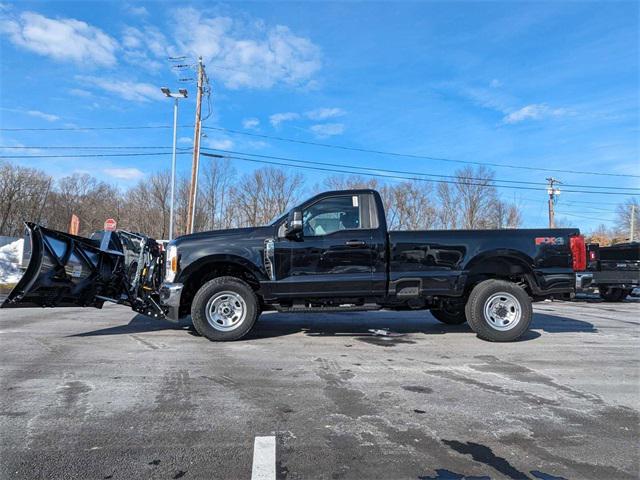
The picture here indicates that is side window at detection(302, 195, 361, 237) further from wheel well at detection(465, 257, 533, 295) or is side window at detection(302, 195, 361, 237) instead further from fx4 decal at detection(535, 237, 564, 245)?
fx4 decal at detection(535, 237, 564, 245)

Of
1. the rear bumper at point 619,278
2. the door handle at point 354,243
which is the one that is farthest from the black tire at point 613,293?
the door handle at point 354,243

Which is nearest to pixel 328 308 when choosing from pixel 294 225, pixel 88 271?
pixel 294 225

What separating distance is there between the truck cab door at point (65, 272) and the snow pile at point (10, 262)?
489 inches

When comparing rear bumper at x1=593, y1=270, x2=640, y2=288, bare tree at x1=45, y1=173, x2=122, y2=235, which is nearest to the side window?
rear bumper at x1=593, y1=270, x2=640, y2=288

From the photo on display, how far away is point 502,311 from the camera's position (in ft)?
23.0

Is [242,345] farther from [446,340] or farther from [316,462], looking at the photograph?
[316,462]

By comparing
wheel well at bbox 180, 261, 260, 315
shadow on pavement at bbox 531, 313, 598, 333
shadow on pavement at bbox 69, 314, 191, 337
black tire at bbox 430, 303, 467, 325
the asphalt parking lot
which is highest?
wheel well at bbox 180, 261, 260, 315

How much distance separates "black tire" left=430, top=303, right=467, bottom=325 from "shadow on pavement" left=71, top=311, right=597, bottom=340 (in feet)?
0.45

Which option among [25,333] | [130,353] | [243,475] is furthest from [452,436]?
[25,333]

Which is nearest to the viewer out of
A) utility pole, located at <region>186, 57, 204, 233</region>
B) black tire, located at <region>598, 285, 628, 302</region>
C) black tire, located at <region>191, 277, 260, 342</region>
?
black tire, located at <region>191, 277, 260, 342</region>

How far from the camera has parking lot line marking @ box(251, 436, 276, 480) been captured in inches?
112

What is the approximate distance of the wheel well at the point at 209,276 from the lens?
683cm

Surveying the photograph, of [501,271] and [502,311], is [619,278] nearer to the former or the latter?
[501,271]

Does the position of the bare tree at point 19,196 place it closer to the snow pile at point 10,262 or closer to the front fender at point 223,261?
the snow pile at point 10,262
